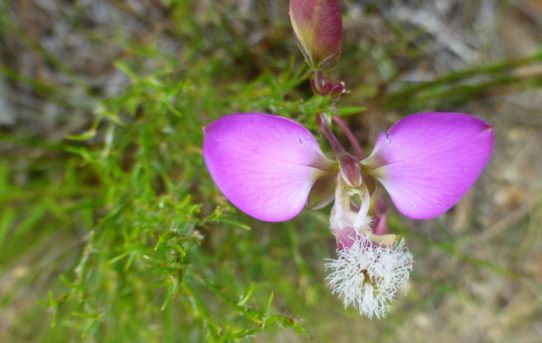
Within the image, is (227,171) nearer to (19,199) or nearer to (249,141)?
(249,141)

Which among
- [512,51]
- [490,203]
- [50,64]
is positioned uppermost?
[50,64]

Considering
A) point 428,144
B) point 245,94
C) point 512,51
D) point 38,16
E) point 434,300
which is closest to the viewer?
point 428,144

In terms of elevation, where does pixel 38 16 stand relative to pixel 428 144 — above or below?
below

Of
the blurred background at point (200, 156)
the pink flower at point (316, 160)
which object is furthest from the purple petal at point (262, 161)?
the blurred background at point (200, 156)

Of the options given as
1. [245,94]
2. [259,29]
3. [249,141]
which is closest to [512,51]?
[259,29]

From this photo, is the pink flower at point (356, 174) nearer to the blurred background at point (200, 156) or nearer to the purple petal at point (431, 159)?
the purple petal at point (431, 159)

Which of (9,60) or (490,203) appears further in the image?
(490,203)

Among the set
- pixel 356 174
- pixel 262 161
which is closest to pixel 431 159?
pixel 356 174

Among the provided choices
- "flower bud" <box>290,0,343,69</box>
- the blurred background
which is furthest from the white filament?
the blurred background
